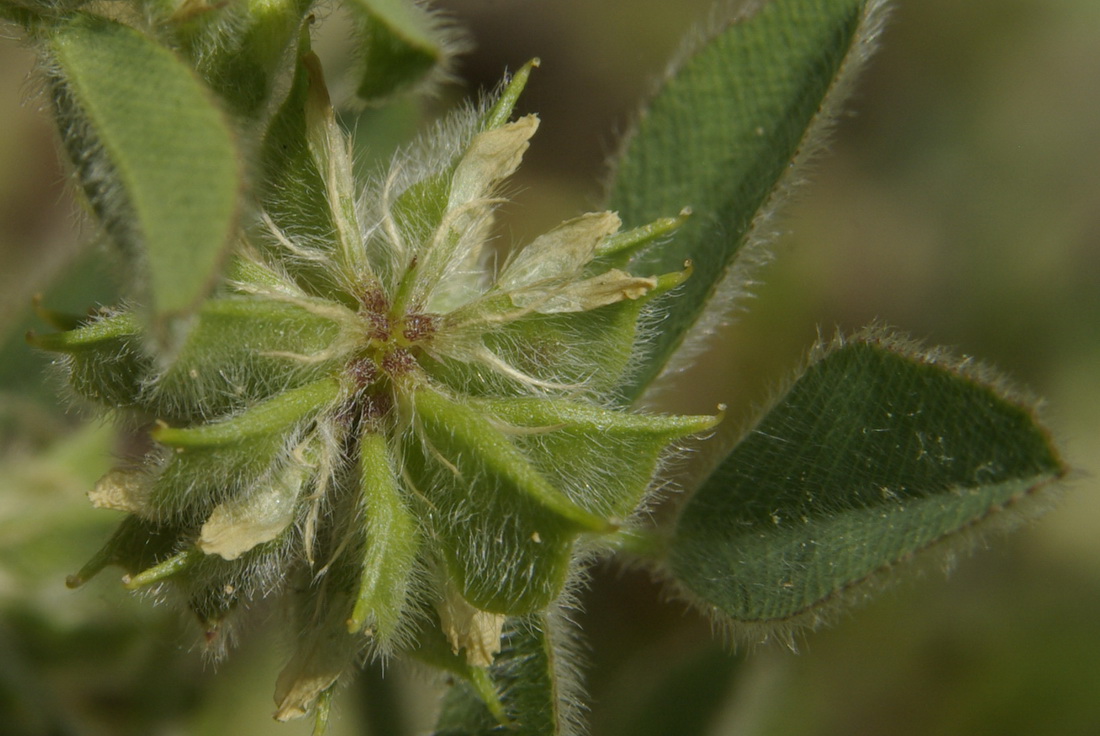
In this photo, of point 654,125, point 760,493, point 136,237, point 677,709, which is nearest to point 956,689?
point 677,709

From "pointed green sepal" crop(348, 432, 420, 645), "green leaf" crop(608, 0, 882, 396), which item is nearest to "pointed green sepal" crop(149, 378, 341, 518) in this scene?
"pointed green sepal" crop(348, 432, 420, 645)

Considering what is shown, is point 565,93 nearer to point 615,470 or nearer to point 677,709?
point 677,709

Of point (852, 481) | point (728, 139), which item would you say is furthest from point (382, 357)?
point (728, 139)

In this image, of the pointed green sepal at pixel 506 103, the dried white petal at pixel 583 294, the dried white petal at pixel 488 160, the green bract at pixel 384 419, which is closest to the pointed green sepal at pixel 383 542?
the green bract at pixel 384 419

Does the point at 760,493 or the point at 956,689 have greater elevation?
the point at 760,493

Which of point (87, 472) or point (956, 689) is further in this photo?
point (956, 689)

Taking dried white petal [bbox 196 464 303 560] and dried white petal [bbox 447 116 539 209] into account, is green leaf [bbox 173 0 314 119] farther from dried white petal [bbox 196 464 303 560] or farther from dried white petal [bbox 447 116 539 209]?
dried white petal [bbox 196 464 303 560]

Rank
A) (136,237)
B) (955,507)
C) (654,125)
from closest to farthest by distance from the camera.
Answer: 1. (136,237)
2. (955,507)
3. (654,125)
